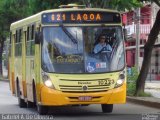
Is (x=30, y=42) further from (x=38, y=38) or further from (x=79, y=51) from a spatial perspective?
(x=79, y=51)

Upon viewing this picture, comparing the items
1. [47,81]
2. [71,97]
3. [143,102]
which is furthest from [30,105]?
[71,97]

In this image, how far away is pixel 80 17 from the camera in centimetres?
Result: 1892

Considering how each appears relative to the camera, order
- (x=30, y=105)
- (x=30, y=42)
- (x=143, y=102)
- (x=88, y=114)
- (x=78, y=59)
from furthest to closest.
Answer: (x=143, y=102) → (x=30, y=105) → (x=30, y=42) → (x=88, y=114) → (x=78, y=59)

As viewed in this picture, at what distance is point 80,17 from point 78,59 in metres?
1.34

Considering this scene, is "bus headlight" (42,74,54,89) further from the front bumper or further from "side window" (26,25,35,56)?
"side window" (26,25,35,56)

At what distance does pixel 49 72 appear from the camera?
1830 centimetres

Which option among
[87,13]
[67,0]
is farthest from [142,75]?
[87,13]

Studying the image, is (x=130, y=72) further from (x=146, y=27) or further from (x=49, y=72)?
(x=146, y=27)

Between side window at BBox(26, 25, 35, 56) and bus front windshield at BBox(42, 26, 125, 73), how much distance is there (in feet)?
5.02

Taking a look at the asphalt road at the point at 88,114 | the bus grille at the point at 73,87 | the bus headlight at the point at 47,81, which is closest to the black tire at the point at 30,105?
the asphalt road at the point at 88,114

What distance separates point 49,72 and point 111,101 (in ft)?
6.52

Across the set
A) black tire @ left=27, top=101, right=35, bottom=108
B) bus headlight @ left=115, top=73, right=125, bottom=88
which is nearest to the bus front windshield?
bus headlight @ left=115, top=73, right=125, bottom=88

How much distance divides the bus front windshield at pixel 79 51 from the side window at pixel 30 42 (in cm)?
153

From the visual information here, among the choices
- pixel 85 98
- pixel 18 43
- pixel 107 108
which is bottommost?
pixel 107 108
